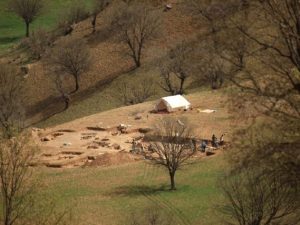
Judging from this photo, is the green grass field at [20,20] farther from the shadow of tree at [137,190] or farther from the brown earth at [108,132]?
the shadow of tree at [137,190]

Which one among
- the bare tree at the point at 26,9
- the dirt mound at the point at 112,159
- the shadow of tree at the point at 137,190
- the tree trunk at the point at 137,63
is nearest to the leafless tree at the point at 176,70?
the tree trunk at the point at 137,63

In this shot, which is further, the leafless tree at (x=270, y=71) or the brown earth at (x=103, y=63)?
the brown earth at (x=103, y=63)

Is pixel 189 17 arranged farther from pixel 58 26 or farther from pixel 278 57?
pixel 278 57

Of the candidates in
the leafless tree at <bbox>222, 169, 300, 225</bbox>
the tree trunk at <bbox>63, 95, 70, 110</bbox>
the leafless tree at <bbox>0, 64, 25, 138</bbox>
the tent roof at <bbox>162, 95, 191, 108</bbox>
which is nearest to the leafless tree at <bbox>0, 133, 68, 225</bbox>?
the leafless tree at <bbox>222, 169, 300, 225</bbox>

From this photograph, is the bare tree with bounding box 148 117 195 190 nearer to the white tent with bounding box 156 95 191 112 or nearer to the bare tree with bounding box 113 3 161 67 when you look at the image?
the white tent with bounding box 156 95 191 112

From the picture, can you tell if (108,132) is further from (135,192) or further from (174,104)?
(135,192)

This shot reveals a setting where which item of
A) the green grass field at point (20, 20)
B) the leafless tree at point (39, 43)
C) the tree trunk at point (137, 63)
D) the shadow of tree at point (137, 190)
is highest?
the green grass field at point (20, 20)
